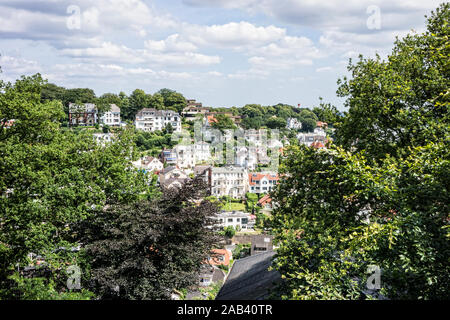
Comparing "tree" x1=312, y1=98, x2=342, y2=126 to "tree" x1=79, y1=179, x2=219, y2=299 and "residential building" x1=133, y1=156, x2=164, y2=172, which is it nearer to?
"tree" x1=79, y1=179, x2=219, y2=299

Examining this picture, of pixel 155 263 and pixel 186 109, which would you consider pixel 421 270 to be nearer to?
pixel 155 263

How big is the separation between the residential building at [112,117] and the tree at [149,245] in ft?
289

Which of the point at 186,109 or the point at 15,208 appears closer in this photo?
the point at 15,208

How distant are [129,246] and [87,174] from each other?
10.9 ft

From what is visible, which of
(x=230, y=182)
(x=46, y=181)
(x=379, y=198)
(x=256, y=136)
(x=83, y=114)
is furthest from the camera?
(x=256, y=136)

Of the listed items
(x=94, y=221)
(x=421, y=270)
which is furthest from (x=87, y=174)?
(x=421, y=270)

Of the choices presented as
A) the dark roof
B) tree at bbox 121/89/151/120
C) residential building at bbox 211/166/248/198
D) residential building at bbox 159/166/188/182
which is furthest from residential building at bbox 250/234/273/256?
tree at bbox 121/89/151/120

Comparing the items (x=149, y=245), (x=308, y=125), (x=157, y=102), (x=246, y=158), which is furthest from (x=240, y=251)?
(x=308, y=125)

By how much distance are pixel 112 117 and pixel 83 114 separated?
9106mm

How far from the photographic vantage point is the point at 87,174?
43.4 feet

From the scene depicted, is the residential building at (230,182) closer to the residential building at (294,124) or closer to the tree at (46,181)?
the tree at (46,181)

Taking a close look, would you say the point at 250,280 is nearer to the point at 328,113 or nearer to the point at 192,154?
the point at 328,113

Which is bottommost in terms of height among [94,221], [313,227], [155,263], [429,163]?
[155,263]

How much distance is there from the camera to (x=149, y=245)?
12.2 meters
